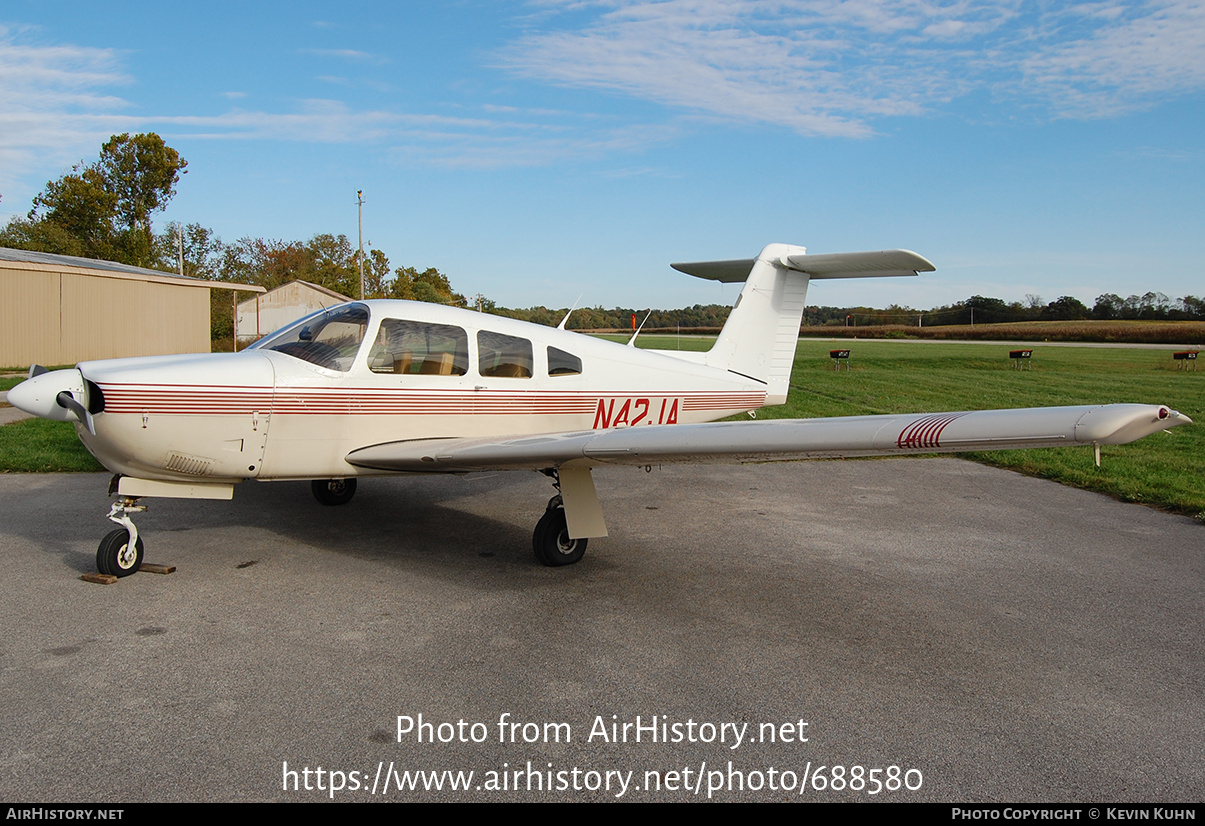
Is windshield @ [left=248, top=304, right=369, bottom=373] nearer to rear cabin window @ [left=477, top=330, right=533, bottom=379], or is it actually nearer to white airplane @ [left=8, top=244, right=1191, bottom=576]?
white airplane @ [left=8, top=244, right=1191, bottom=576]

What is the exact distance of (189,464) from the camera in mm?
5023

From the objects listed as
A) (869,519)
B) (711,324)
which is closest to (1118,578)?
(869,519)

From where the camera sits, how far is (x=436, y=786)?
2.87 meters

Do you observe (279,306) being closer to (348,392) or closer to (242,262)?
(242,262)

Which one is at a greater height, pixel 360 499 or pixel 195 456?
pixel 195 456

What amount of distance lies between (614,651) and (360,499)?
451 cm

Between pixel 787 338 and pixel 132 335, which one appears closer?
pixel 787 338

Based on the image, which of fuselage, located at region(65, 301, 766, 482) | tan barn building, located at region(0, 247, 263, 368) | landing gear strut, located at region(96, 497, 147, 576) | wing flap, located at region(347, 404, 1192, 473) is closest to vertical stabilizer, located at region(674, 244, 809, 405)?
fuselage, located at region(65, 301, 766, 482)

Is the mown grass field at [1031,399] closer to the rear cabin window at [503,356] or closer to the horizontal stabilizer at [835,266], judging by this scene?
the horizontal stabilizer at [835,266]

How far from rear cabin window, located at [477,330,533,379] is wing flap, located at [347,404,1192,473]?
0.68 metres

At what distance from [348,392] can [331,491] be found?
2296mm

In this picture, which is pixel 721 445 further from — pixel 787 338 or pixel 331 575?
pixel 787 338

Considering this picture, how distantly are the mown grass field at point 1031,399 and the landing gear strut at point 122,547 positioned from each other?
4795 millimetres

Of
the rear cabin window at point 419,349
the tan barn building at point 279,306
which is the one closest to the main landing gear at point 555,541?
the rear cabin window at point 419,349
